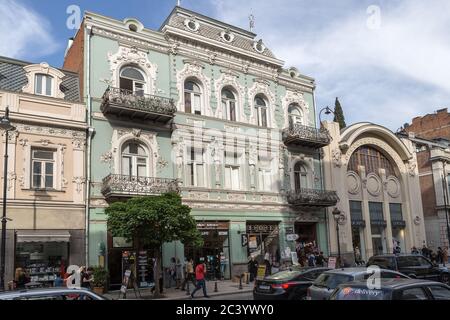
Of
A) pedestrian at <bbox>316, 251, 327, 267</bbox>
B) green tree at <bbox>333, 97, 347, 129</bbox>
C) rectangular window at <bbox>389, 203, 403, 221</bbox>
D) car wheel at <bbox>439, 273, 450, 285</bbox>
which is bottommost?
car wheel at <bbox>439, 273, 450, 285</bbox>

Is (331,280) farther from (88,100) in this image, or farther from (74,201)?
(88,100)

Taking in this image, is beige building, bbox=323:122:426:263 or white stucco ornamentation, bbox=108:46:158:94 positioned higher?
white stucco ornamentation, bbox=108:46:158:94

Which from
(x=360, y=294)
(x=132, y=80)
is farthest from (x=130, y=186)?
(x=360, y=294)

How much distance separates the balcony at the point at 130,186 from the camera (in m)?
21.2

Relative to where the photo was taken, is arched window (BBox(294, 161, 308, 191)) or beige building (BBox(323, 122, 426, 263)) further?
beige building (BBox(323, 122, 426, 263))

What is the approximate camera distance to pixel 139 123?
23953 millimetres

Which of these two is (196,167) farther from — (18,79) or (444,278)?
(444,278)

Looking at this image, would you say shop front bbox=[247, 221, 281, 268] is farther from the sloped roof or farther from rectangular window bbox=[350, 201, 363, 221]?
the sloped roof

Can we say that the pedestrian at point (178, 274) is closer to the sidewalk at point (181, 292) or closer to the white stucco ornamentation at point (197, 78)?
the sidewalk at point (181, 292)

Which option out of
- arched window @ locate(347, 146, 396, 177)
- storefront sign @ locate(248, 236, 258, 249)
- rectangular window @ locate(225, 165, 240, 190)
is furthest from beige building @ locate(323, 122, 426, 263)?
rectangular window @ locate(225, 165, 240, 190)

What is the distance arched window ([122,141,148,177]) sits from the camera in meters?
23.4

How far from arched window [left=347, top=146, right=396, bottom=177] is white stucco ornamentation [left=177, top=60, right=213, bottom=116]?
1315 cm

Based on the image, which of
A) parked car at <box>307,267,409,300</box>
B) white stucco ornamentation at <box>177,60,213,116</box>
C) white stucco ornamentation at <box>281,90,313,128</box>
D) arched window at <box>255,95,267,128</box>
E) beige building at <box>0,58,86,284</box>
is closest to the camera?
parked car at <box>307,267,409,300</box>
